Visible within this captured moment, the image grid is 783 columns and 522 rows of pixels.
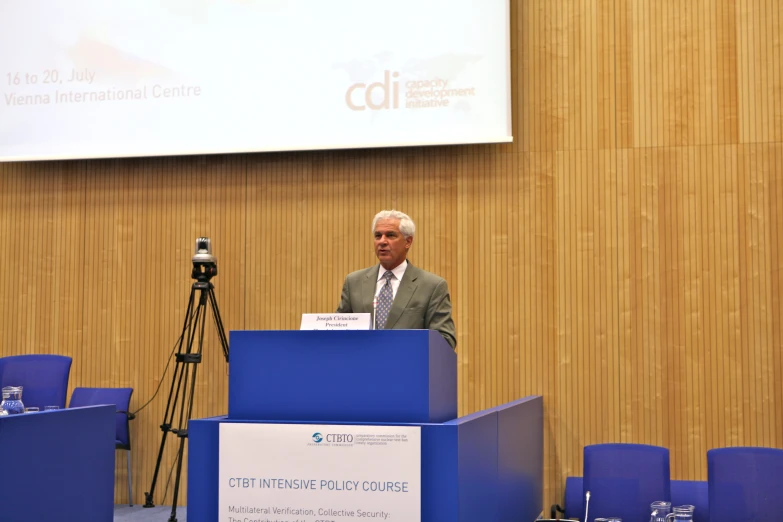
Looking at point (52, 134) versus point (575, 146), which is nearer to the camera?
point (575, 146)

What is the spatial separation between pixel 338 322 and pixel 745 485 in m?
2.36

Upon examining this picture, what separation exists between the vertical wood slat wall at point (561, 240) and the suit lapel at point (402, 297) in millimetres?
1900

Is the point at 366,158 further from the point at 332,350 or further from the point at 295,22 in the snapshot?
the point at 332,350

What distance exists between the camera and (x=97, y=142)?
6.70 m

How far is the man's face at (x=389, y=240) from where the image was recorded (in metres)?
4.43

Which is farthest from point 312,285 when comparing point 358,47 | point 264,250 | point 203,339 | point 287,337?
point 287,337

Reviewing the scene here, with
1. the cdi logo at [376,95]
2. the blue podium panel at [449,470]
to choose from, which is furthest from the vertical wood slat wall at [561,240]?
the blue podium panel at [449,470]

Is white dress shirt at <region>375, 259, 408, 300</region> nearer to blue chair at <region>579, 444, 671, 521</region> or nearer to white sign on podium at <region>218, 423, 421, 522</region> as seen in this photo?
blue chair at <region>579, 444, 671, 521</region>

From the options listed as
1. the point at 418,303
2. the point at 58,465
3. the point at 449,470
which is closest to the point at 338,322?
the point at 449,470

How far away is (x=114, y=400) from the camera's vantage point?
6.42 metres

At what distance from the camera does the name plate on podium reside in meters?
3.19

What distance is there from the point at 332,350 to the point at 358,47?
12.1 feet

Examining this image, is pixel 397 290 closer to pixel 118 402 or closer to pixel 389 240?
pixel 389 240

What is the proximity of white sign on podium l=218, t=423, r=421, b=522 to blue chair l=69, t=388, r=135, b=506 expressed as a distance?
3438 mm
